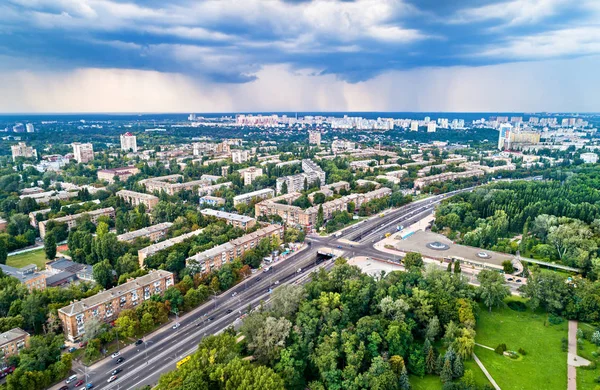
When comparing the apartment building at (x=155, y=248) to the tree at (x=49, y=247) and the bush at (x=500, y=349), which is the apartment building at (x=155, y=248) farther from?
the bush at (x=500, y=349)

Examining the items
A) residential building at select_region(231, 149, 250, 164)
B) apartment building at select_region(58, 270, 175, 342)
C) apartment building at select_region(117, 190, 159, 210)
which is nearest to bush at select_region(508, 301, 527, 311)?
apartment building at select_region(58, 270, 175, 342)

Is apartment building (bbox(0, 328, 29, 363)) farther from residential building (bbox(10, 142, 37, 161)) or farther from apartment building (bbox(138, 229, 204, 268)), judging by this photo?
residential building (bbox(10, 142, 37, 161))

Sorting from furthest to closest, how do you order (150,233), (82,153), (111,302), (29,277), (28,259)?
(82,153)
(150,233)
(28,259)
(29,277)
(111,302)

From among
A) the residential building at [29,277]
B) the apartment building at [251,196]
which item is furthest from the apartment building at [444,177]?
the residential building at [29,277]

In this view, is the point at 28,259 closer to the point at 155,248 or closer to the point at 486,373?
the point at 155,248

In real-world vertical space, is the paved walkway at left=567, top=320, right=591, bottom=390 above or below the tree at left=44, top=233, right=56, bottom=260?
below

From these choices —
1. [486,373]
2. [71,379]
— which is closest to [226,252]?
[71,379]
